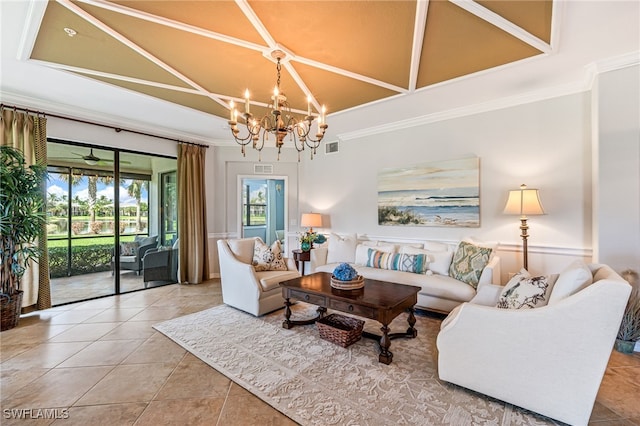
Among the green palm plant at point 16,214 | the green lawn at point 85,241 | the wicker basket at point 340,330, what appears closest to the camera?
the wicker basket at point 340,330

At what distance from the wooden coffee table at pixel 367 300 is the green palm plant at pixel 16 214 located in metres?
3.11

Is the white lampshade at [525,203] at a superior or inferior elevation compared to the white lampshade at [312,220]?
superior

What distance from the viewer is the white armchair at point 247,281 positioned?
3.53m

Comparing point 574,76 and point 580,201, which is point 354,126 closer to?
point 574,76

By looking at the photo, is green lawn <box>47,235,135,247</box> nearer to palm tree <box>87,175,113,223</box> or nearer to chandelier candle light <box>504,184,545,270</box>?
palm tree <box>87,175,113,223</box>

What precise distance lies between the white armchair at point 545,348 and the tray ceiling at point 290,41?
2020mm

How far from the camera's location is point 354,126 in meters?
4.99

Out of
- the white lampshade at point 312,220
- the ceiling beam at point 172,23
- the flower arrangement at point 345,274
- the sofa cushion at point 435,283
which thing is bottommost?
the sofa cushion at point 435,283

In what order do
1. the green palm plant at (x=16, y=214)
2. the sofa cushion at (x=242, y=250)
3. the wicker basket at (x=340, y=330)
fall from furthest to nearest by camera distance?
the sofa cushion at (x=242, y=250)
the green palm plant at (x=16, y=214)
the wicker basket at (x=340, y=330)

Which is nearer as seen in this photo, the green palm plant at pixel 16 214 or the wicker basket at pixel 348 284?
the wicker basket at pixel 348 284

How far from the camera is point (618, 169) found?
9.48ft

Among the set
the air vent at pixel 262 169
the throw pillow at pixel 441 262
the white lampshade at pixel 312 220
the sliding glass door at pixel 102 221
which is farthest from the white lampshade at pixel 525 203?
the sliding glass door at pixel 102 221

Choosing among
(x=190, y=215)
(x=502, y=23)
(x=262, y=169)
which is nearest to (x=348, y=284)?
(x=502, y=23)

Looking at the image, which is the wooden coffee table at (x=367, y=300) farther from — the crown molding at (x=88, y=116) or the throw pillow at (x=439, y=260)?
the crown molding at (x=88, y=116)
